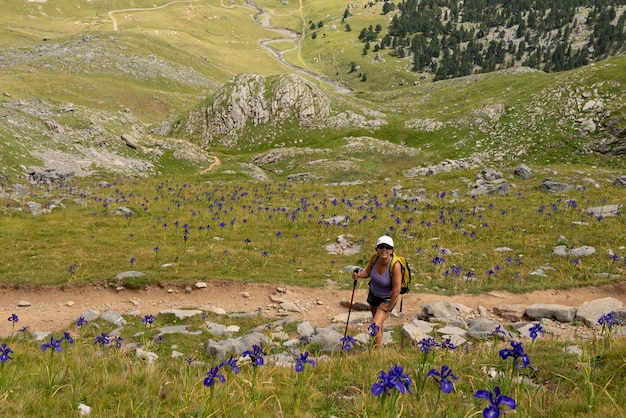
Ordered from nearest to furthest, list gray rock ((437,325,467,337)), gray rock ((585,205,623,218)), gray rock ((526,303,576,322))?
gray rock ((437,325,467,337))
gray rock ((526,303,576,322))
gray rock ((585,205,623,218))

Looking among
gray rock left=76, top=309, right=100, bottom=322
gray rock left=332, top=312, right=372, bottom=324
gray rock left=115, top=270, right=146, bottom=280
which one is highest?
gray rock left=332, top=312, right=372, bottom=324

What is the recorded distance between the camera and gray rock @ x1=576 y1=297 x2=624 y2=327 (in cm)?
1011

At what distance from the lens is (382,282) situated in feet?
29.4

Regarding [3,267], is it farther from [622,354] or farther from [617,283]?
[617,283]

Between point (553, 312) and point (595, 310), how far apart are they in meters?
1.04

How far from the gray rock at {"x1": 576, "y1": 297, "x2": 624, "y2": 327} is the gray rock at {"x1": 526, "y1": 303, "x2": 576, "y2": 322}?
218 mm

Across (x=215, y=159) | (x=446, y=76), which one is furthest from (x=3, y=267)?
(x=446, y=76)

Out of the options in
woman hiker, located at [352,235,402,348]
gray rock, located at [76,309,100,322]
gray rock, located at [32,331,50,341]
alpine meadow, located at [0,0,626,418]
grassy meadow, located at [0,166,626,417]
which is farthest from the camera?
gray rock, located at [76,309,100,322]

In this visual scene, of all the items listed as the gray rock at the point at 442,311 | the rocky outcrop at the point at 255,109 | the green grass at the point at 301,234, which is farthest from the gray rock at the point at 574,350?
the rocky outcrop at the point at 255,109

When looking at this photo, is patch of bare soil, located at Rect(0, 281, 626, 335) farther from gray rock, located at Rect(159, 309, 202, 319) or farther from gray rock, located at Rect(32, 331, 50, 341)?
gray rock, located at Rect(32, 331, 50, 341)

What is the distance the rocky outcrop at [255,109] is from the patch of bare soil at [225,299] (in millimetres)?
49193

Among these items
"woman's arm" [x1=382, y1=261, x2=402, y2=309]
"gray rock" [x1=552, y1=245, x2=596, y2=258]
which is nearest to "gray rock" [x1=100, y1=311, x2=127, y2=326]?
"woman's arm" [x1=382, y1=261, x2=402, y2=309]

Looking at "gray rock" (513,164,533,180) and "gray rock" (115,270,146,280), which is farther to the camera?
"gray rock" (513,164,533,180)

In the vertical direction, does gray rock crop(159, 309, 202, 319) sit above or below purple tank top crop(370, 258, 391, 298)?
below
